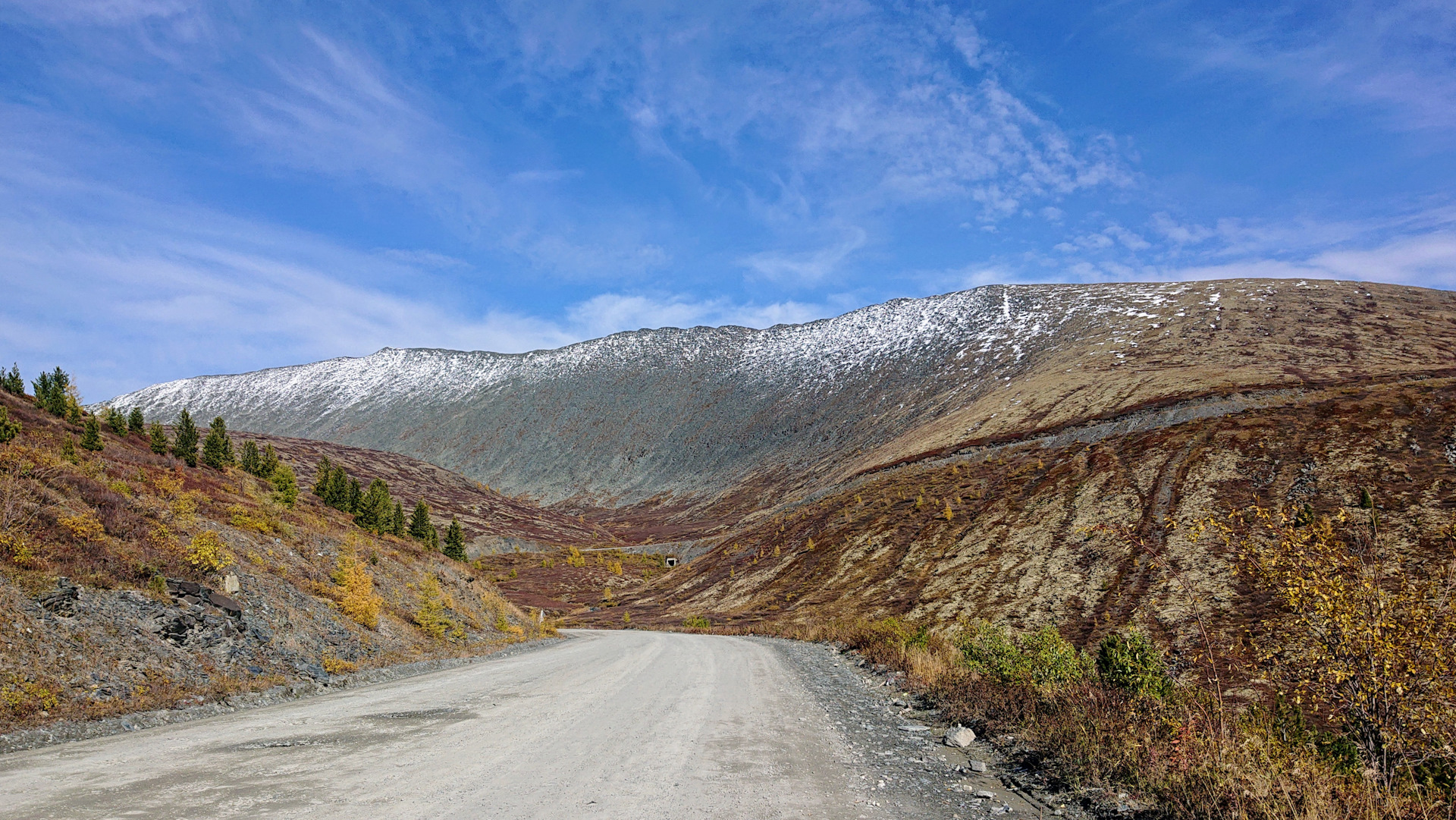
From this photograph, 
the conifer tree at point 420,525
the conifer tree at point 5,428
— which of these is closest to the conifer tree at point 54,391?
the conifer tree at point 5,428

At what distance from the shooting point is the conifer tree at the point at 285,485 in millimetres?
32741

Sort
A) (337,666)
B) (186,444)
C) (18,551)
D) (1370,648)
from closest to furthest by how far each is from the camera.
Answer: (1370,648) < (18,551) < (337,666) < (186,444)

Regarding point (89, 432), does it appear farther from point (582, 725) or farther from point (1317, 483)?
point (1317, 483)

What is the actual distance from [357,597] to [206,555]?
5629 millimetres

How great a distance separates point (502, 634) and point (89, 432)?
19.1 m

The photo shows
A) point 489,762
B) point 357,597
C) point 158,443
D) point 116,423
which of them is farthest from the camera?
point 116,423

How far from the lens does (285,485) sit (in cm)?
3672

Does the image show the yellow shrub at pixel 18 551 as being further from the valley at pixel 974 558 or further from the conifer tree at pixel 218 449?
the conifer tree at pixel 218 449

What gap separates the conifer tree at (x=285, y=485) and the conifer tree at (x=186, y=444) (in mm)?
3924

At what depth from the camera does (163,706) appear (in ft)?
40.6

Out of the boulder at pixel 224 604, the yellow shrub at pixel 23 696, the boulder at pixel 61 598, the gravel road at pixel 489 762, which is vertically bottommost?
the gravel road at pixel 489 762

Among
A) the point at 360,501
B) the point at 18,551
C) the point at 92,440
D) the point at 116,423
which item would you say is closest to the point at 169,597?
the point at 18,551

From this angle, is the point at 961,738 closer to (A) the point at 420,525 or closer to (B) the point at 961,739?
(B) the point at 961,739

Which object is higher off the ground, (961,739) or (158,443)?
(158,443)
